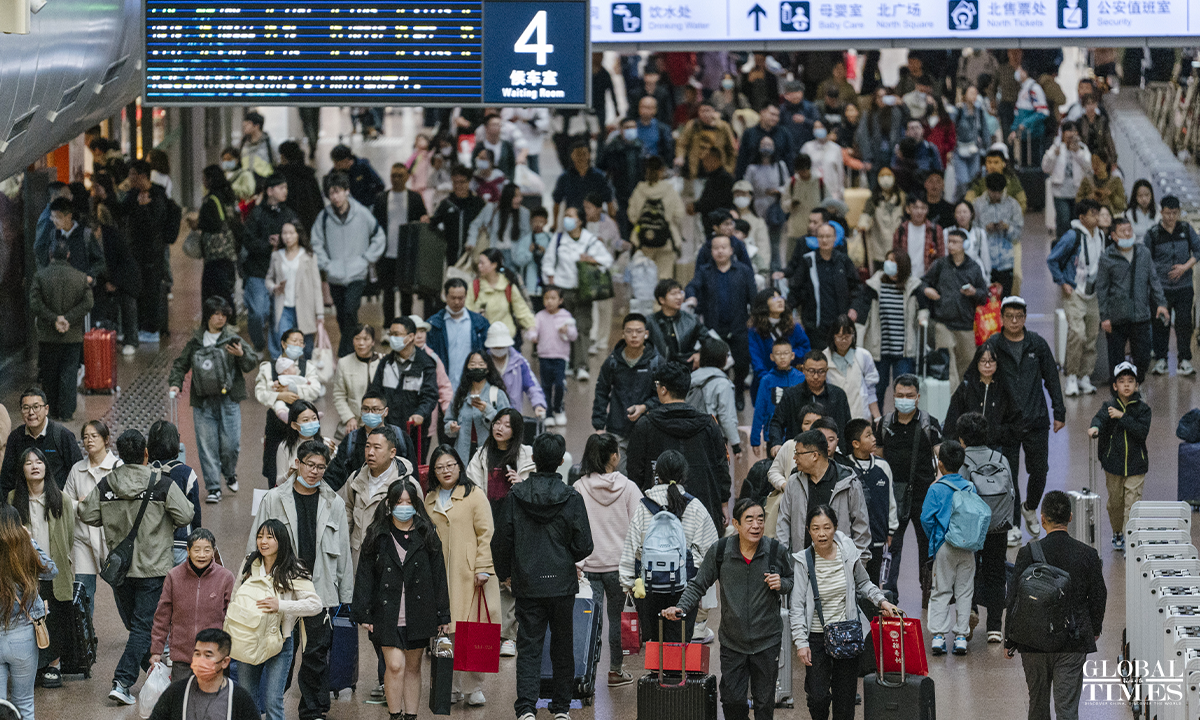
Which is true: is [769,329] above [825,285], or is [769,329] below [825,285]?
below

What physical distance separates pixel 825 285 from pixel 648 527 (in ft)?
19.2

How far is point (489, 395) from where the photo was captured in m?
12.0

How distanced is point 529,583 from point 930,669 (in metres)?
2.39

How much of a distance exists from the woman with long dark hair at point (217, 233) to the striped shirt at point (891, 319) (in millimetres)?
6442

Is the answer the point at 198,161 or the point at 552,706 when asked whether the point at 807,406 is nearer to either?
the point at 552,706

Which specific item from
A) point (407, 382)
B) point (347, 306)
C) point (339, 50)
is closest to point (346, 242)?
point (347, 306)

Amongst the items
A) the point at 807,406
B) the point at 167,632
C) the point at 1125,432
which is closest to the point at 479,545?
the point at 167,632

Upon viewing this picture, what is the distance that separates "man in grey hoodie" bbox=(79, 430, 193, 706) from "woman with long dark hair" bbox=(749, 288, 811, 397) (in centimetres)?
503

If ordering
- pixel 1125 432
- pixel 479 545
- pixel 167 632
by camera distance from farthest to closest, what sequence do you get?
pixel 1125 432, pixel 479 545, pixel 167 632

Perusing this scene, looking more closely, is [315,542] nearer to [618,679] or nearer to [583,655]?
[583,655]

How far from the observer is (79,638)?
10055mm

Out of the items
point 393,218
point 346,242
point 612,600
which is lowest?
point 612,600

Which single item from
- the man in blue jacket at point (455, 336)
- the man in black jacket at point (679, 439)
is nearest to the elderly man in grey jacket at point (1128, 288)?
the man in blue jacket at point (455, 336)

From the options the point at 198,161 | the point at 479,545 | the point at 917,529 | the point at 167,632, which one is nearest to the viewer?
the point at 167,632
